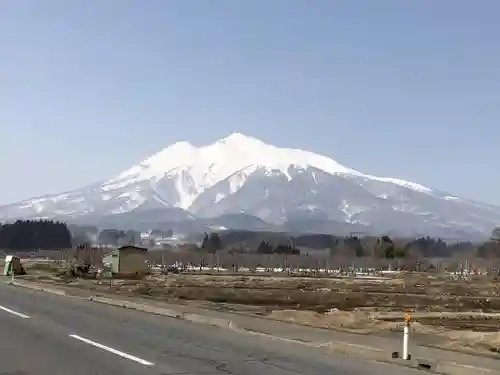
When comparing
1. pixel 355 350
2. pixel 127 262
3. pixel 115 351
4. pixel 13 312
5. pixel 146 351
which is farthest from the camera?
pixel 127 262

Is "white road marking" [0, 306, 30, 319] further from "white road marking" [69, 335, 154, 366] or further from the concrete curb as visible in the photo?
"white road marking" [69, 335, 154, 366]

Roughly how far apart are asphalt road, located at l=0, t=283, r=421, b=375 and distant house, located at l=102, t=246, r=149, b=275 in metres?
70.5

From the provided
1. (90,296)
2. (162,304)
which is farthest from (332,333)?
(90,296)

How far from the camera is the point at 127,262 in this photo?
96.4 meters

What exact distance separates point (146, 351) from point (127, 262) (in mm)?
82414

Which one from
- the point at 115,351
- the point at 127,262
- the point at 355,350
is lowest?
the point at 115,351

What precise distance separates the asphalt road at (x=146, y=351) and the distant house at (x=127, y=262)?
70.5 metres

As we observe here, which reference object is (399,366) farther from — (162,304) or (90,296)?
(90,296)

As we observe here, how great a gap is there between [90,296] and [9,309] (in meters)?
8.40

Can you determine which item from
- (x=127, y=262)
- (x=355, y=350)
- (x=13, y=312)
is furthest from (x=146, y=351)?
(x=127, y=262)

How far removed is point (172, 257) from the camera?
15775cm

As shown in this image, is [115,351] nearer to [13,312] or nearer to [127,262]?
[13,312]

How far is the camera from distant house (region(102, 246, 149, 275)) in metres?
93.4

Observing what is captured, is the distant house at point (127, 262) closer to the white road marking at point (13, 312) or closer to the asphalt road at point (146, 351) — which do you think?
the white road marking at point (13, 312)
